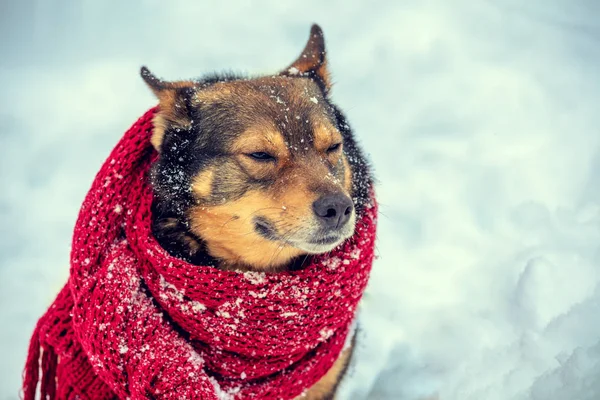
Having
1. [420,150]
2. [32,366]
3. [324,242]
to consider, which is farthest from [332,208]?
[420,150]

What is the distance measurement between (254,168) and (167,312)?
2.24 feet

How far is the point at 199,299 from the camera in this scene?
215 cm

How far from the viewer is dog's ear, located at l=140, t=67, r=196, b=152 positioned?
2.21 meters

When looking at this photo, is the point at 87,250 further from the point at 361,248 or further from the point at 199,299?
the point at 361,248

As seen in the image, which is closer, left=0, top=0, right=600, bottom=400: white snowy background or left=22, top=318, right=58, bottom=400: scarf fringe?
left=22, top=318, right=58, bottom=400: scarf fringe

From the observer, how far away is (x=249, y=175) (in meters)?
2.09

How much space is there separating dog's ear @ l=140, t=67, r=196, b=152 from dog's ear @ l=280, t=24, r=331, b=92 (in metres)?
0.50

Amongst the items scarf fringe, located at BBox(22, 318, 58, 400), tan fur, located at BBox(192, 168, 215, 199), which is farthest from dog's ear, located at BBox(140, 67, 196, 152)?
scarf fringe, located at BBox(22, 318, 58, 400)

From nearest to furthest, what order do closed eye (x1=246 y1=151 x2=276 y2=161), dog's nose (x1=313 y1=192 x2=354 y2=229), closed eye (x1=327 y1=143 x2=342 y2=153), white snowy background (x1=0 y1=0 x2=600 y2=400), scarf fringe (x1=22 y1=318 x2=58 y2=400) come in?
1. dog's nose (x1=313 y1=192 x2=354 y2=229)
2. closed eye (x1=246 y1=151 x2=276 y2=161)
3. closed eye (x1=327 y1=143 x2=342 y2=153)
4. scarf fringe (x1=22 y1=318 x2=58 y2=400)
5. white snowy background (x1=0 y1=0 x2=600 y2=400)

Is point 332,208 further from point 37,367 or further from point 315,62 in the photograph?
point 37,367

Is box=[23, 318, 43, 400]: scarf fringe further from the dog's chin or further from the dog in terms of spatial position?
the dog's chin

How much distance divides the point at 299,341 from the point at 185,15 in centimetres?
313

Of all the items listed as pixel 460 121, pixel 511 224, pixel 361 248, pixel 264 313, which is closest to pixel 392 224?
pixel 511 224

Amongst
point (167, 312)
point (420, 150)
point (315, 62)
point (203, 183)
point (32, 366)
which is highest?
point (420, 150)
